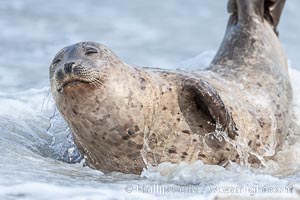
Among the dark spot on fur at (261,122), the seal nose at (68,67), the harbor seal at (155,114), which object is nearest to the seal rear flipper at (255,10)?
the harbor seal at (155,114)

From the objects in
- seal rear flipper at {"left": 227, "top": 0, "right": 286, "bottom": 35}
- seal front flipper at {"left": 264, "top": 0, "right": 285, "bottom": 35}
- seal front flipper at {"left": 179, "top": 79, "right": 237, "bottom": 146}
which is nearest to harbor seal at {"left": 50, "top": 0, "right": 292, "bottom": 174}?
seal front flipper at {"left": 179, "top": 79, "right": 237, "bottom": 146}

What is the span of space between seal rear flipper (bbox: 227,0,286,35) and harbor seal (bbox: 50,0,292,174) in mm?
1299

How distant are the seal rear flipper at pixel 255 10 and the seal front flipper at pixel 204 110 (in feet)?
7.34

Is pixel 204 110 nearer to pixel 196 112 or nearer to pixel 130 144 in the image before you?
pixel 196 112

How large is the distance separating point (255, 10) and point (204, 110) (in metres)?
2.44

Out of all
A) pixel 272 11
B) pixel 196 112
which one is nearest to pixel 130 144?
pixel 196 112

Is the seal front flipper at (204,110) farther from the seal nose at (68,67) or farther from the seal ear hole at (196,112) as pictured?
the seal nose at (68,67)

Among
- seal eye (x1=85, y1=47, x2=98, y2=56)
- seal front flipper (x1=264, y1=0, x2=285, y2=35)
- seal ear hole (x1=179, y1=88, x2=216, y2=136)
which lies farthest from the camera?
seal front flipper (x1=264, y1=0, x2=285, y2=35)

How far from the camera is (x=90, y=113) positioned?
453 cm

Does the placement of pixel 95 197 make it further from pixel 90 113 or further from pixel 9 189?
pixel 90 113

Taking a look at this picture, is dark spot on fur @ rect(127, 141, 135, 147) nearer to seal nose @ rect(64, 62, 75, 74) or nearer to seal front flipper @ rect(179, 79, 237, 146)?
seal front flipper @ rect(179, 79, 237, 146)

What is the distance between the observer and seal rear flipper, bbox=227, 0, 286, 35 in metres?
7.13

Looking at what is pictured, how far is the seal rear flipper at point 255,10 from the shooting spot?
713 centimetres

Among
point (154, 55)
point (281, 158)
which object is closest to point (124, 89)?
point (281, 158)
